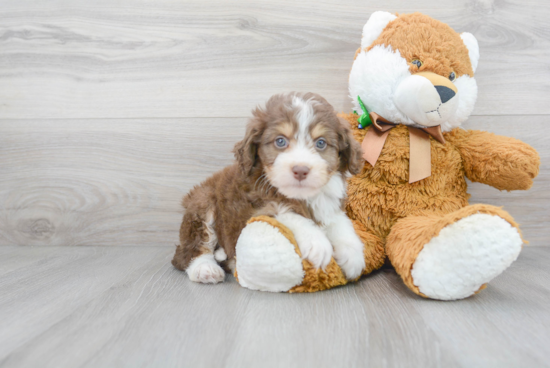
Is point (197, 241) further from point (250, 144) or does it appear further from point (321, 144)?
point (321, 144)

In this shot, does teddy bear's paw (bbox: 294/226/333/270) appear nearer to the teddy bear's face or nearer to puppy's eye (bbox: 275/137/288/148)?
puppy's eye (bbox: 275/137/288/148)

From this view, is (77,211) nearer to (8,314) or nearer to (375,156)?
(8,314)

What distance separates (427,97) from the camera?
1409 millimetres

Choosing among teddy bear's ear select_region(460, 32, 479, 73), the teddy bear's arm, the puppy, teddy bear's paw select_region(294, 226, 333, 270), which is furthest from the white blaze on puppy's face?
teddy bear's ear select_region(460, 32, 479, 73)

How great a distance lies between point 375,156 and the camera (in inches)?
59.2

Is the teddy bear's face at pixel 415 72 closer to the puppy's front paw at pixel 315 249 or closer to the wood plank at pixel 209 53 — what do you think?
the wood plank at pixel 209 53

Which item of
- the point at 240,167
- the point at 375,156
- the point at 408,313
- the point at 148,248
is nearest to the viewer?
the point at 408,313

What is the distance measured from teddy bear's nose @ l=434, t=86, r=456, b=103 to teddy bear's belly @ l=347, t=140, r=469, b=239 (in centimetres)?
19

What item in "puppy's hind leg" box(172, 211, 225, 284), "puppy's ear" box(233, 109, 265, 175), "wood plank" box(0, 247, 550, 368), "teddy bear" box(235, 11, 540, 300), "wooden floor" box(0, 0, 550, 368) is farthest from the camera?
"wooden floor" box(0, 0, 550, 368)

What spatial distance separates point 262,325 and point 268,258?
0.69 feet

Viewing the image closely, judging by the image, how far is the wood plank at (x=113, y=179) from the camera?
1948 mm

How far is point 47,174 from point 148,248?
651 millimetres

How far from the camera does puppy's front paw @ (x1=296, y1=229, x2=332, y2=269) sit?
122 centimetres

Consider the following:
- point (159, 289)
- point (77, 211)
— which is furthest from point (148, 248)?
point (159, 289)
